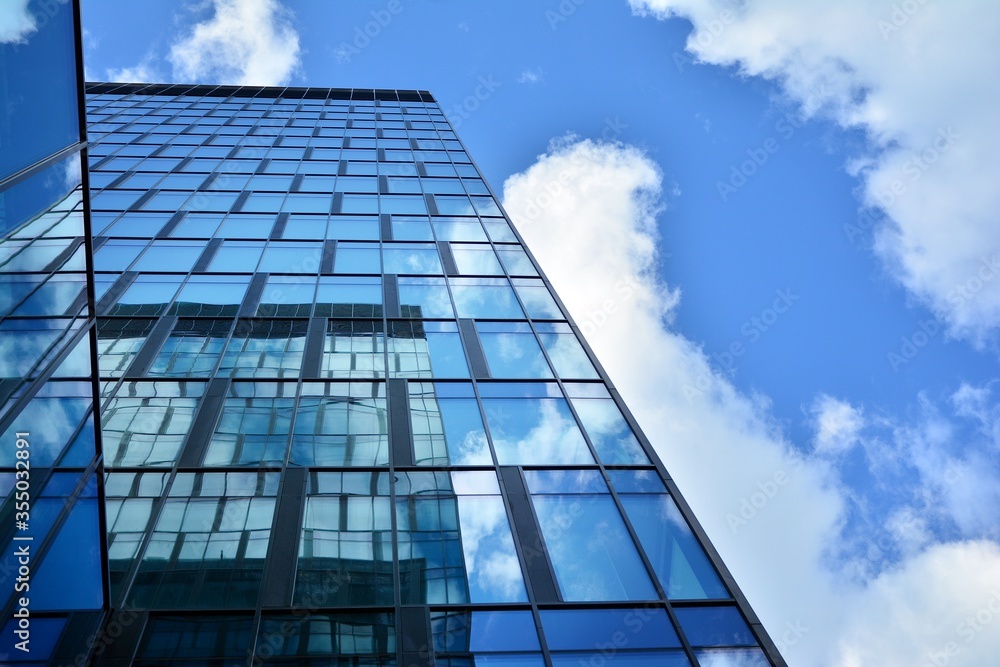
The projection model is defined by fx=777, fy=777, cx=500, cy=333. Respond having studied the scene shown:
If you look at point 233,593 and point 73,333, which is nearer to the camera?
point 73,333

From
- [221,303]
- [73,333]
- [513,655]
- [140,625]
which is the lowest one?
[513,655]

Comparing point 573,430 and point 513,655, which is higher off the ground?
point 573,430

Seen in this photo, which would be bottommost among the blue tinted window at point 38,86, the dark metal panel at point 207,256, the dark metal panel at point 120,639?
the dark metal panel at point 120,639

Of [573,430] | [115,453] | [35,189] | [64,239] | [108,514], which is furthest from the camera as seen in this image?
[573,430]

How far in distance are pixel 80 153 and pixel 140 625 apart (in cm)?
593

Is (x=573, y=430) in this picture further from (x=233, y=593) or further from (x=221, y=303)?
(x=221, y=303)

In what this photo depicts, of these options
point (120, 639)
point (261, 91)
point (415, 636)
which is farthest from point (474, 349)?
point (261, 91)

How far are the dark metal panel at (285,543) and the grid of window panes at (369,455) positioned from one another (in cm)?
4

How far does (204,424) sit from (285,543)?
11.7ft

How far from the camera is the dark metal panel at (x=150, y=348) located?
14734 millimetres

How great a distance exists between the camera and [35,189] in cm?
838

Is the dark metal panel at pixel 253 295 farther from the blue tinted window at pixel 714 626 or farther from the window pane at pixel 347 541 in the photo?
the blue tinted window at pixel 714 626

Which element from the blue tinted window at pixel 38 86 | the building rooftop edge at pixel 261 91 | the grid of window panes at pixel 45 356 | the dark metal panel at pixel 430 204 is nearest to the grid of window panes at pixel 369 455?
the dark metal panel at pixel 430 204

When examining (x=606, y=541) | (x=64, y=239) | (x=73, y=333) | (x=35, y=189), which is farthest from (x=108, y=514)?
(x=606, y=541)
